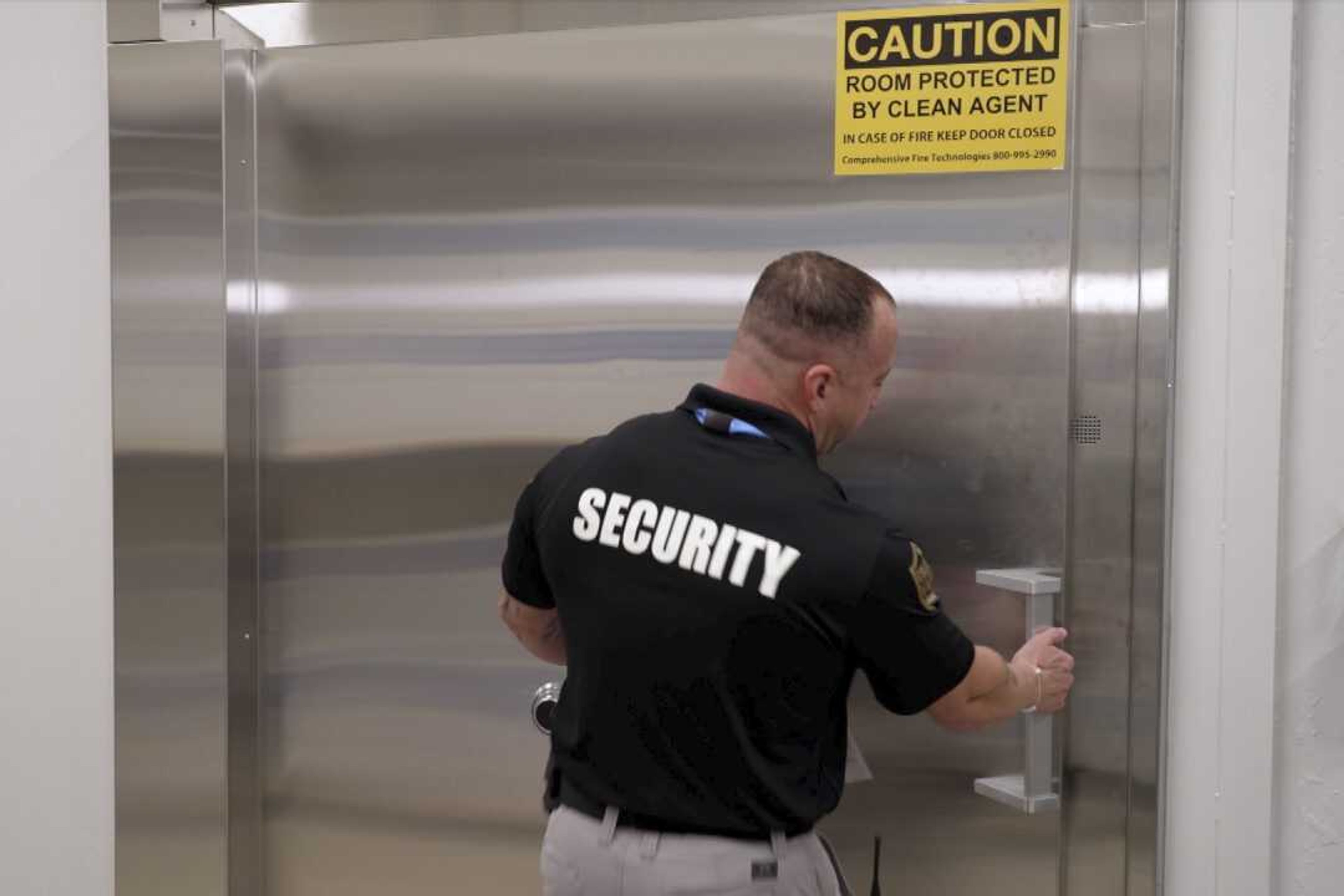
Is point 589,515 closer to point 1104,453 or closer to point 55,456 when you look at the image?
point 1104,453

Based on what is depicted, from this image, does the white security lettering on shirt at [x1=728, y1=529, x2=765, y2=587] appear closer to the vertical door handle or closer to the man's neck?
the man's neck

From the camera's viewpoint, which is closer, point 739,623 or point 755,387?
point 739,623

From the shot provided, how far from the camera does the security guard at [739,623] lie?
1.24 metres

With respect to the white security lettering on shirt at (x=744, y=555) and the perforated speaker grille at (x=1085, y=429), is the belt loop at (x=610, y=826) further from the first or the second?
the perforated speaker grille at (x=1085, y=429)

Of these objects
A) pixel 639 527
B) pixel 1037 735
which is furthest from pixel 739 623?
pixel 1037 735

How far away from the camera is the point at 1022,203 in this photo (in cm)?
155

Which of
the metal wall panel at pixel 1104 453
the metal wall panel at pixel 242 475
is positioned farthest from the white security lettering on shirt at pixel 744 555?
the metal wall panel at pixel 242 475

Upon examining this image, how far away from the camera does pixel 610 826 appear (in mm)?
1328

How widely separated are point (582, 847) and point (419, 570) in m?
0.56

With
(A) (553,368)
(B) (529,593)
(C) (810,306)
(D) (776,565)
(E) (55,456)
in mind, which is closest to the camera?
(D) (776,565)

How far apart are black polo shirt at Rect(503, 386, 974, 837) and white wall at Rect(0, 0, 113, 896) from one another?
871mm

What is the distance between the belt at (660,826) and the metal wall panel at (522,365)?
1.15 feet

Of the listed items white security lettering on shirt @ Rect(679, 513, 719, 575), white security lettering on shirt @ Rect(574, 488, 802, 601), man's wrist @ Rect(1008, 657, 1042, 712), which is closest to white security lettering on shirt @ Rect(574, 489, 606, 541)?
white security lettering on shirt @ Rect(574, 488, 802, 601)

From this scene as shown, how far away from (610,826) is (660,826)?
0.17 ft
